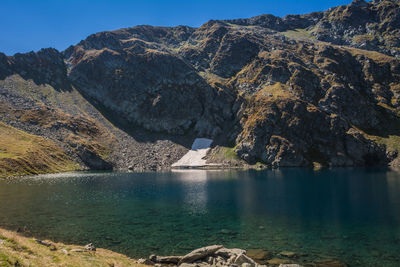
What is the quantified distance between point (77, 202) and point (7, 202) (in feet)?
49.7

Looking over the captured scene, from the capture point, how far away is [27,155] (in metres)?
135

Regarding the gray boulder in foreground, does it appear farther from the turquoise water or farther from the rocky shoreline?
the turquoise water

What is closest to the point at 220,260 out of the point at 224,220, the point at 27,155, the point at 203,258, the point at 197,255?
the point at 203,258

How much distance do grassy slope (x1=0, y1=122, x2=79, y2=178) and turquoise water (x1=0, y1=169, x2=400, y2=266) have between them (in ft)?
180

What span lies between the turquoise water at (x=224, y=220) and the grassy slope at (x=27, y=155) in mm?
55012

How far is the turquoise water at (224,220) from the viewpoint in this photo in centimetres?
3488

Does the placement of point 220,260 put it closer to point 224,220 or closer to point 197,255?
point 197,255

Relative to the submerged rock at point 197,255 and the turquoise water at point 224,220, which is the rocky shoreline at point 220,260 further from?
the turquoise water at point 224,220

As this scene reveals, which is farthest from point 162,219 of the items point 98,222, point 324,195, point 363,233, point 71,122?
point 71,122

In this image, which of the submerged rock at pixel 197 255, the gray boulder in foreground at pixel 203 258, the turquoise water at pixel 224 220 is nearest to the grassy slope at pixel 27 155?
the turquoise water at pixel 224 220

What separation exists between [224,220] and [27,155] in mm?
125251

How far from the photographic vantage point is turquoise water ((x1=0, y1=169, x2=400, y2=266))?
3488cm

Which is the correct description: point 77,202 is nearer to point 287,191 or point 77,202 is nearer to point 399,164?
point 287,191

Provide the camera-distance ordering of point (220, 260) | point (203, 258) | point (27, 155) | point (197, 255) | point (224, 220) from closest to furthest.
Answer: point (220, 260), point (197, 255), point (203, 258), point (224, 220), point (27, 155)
